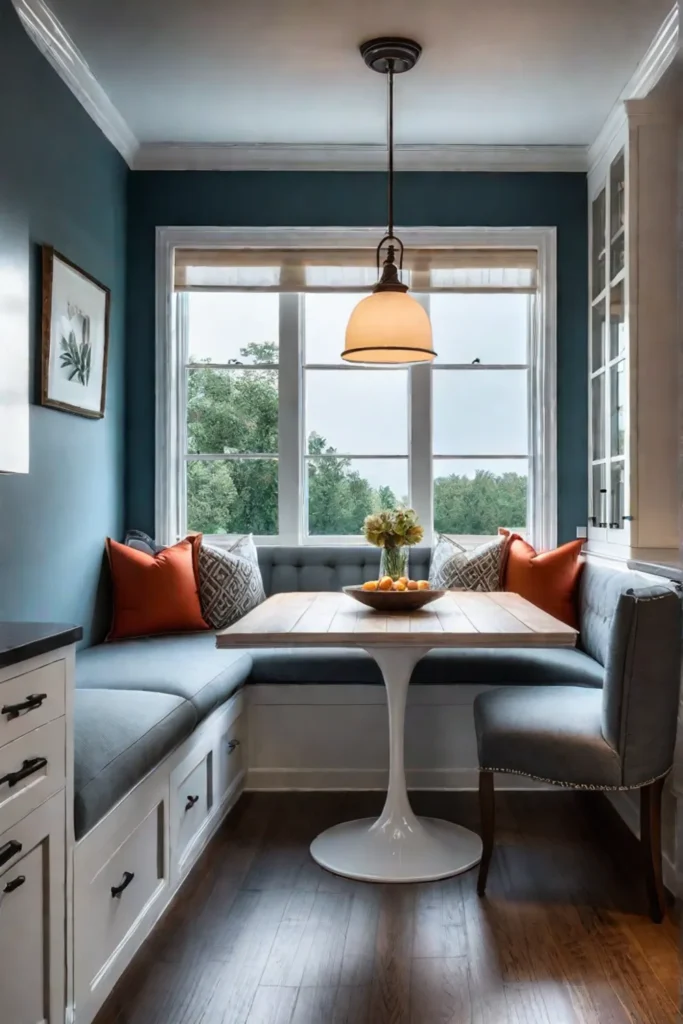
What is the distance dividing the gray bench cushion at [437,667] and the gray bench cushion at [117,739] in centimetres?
76

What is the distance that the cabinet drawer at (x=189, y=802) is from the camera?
2.44 m

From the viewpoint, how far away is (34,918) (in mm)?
1554

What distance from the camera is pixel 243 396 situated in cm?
422

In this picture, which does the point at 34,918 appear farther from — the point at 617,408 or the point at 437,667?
the point at 617,408

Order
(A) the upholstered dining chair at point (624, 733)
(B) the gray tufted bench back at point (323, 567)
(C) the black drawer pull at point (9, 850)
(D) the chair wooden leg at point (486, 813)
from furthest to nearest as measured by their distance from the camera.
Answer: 1. (B) the gray tufted bench back at point (323, 567)
2. (D) the chair wooden leg at point (486, 813)
3. (A) the upholstered dining chair at point (624, 733)
4. (C) the black drawer pull at point (9, 850)

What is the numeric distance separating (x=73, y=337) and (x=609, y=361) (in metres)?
2.22

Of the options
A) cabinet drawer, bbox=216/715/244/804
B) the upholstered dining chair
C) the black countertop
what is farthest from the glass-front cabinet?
the black countertop

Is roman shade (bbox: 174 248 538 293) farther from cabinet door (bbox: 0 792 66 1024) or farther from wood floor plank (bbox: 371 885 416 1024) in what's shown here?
cabinet door (bbox: 0 792 66 1024)

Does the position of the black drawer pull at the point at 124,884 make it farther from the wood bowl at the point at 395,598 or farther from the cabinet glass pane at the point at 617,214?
the cabinet glass pane at the point at 617,214

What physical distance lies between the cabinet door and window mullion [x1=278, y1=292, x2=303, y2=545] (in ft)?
8.40

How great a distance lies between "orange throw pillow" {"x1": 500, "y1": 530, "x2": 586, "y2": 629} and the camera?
3570mm

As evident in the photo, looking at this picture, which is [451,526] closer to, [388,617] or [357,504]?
[357,504]

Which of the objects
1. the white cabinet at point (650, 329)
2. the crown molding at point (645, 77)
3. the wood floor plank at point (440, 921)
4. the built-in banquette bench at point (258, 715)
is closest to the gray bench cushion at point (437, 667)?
the built-in banquette bench at point (258, 715)

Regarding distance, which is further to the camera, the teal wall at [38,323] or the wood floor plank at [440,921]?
the teal wall at [38,323]
